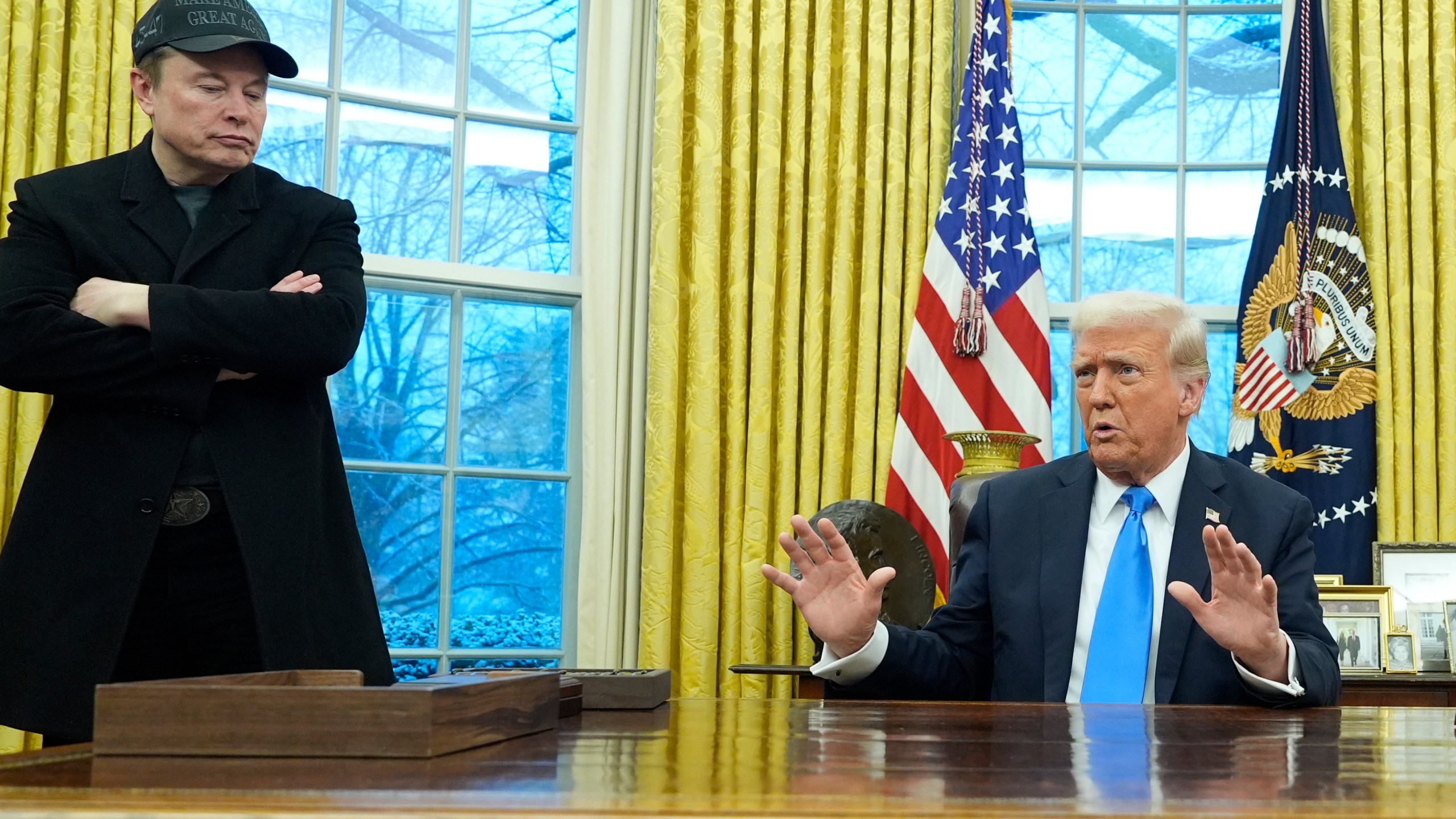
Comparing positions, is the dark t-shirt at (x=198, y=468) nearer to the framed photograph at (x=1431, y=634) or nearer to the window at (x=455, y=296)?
the window at (x=455, y=296)

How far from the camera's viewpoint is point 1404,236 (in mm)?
3934

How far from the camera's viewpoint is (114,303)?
167cm

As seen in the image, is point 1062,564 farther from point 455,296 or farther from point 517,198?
point 517,198

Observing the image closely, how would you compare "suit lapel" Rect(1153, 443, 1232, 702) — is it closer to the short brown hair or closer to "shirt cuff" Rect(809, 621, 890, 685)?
"shirt cuff" Rect(809, 621, 890, 685)

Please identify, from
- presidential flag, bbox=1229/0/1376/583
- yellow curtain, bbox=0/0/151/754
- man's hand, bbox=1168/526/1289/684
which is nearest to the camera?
man's hand, bbox=1168/526/1289/684

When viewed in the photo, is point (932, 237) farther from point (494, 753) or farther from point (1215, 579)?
point (494, 753)

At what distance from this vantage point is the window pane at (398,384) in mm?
3793

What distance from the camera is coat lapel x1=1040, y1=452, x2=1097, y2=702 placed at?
2.03 metres

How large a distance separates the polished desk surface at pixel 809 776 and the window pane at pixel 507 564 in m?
2.79

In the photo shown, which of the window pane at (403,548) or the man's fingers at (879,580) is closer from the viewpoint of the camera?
the man's fingers at (879,580)

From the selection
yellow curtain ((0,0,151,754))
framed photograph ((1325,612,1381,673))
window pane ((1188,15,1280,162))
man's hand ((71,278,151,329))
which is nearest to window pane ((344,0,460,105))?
yellow curtain ((0,0,151,754))

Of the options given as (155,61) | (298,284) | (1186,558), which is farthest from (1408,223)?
(155,61)

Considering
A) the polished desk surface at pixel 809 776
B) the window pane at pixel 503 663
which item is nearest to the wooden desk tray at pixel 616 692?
the polished desk surface at pixel 809 776

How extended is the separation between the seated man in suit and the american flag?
1432 millimetres
